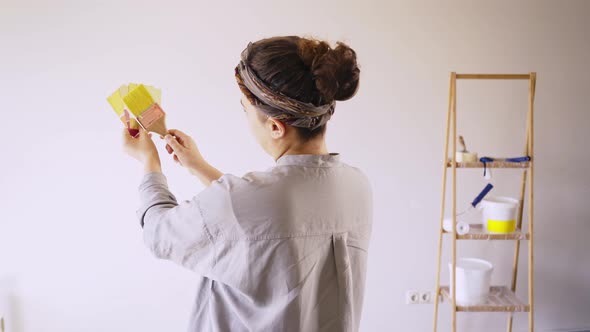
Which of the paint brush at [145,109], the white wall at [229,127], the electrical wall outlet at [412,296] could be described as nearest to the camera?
the paint brush at [145,109]

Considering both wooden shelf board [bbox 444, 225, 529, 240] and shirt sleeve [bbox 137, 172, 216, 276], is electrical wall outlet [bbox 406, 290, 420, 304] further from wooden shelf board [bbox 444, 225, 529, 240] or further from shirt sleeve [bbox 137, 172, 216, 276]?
shirt sleeve [bbox 137, 172, 216, 276]

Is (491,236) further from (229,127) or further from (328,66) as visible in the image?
(328,66)

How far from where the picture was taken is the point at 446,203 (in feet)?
8.80

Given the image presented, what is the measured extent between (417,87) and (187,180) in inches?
49.0

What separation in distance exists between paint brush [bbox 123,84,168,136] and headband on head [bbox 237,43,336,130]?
14.0 inches

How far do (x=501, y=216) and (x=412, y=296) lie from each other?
2.24 ft

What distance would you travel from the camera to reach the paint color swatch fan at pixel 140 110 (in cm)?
123

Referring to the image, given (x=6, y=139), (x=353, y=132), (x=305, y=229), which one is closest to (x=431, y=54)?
(x=353, y=132)

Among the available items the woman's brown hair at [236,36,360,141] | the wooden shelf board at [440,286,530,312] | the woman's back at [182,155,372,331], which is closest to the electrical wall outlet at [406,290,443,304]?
the wooden shelf board at [440,286,530,312]

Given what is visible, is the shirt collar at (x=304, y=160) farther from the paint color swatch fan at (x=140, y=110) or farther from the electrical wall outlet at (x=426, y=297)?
the electrical wall outlet at (x=426, y=297)

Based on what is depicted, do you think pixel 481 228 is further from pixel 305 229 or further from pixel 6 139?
pixel 6 139

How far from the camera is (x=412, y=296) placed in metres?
2.73

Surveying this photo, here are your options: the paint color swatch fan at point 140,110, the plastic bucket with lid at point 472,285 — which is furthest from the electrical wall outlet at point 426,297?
the paint color swatch fan at point 140,110

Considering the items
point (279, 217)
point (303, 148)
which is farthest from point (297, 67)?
point (279, 217)
